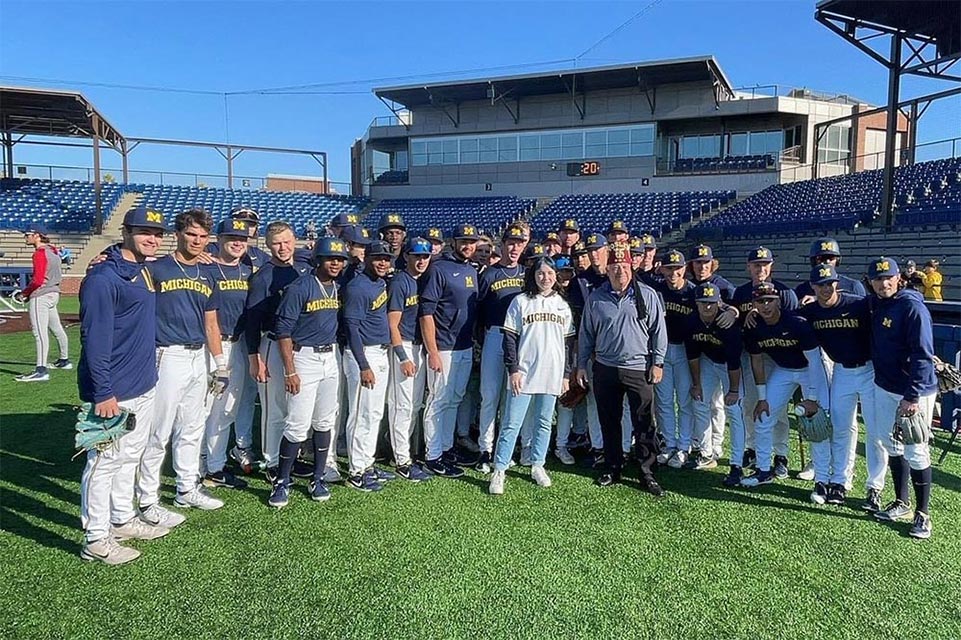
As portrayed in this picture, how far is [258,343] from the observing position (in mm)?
4984

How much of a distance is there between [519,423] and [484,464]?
706 millimetres

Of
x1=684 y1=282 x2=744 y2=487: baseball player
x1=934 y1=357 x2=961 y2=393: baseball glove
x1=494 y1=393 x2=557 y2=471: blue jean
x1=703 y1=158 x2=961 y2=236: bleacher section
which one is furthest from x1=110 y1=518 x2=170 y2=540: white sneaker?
x1=703 y1=158 x2=961 y2=236: bleacher section

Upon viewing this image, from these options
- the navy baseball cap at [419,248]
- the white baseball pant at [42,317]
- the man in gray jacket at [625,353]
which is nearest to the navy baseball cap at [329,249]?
the navy baseball cap at [419,248]

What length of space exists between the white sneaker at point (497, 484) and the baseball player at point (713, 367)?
6.48ft

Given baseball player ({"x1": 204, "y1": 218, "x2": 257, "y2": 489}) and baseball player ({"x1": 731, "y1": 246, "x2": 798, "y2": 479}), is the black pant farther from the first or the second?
baseball player ({"x1": 204, "y1": 218, "x2": 257, "y2": 489})

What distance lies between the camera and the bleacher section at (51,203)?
2591 centimetres

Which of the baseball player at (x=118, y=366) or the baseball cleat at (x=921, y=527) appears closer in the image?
the baseball player at (x=118, y=366)

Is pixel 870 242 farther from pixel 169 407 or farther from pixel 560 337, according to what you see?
pixel 169 407

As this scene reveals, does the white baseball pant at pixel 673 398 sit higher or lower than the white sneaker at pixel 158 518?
higher

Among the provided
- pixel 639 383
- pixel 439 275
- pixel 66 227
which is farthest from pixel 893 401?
pixel 66 227

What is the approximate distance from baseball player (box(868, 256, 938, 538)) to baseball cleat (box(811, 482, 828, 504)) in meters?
0.37

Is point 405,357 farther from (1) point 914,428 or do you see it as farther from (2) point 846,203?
(2) point 846,203

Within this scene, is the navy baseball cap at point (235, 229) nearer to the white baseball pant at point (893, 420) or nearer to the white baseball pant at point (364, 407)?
the white baseball pant at point (364, 407)

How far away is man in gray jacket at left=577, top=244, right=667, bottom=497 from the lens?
197 inches
